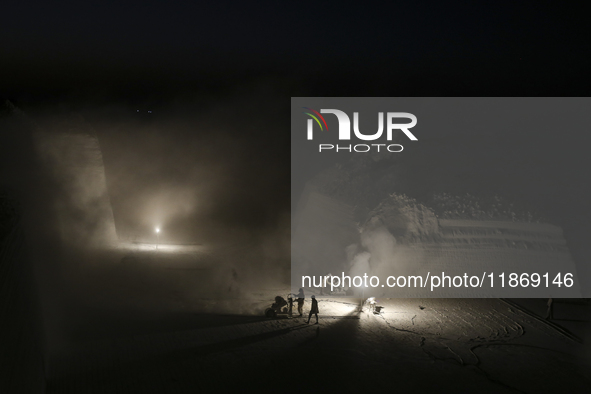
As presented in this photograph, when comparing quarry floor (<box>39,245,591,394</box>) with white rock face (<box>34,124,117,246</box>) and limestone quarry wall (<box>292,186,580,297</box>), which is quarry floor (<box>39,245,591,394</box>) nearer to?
limestone quarry wall (<box>292,186,580,297</box>)

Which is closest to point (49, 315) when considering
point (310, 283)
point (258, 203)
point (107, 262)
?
point (107, 262)

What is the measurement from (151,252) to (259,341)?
10.2m

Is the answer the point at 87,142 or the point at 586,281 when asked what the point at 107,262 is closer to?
the point at 87,142

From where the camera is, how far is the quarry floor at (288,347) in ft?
20.0

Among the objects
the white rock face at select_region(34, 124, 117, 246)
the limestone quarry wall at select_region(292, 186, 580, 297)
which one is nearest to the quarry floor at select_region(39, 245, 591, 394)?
the limestone quarry wall at select_region(292, 186, 580, 297)

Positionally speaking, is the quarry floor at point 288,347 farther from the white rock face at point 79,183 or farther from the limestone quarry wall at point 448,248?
the white rock face at point 79,183

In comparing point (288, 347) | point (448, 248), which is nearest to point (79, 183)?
point (288, 347)

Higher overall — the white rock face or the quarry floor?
the white rock face

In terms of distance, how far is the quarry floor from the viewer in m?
6.11

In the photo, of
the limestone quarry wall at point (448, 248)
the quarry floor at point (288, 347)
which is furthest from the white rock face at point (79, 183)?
the limestone quarry wall at point (448, 248)

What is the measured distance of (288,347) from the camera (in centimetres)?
757

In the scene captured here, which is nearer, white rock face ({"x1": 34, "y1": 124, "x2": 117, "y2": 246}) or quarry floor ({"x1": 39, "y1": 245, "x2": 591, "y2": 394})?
quarry floor ({"x1": 39, "y1": 245, "x2": 591, "y2": 394})

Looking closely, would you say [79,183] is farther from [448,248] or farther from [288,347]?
[448,248]

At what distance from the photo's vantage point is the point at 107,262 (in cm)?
1341
